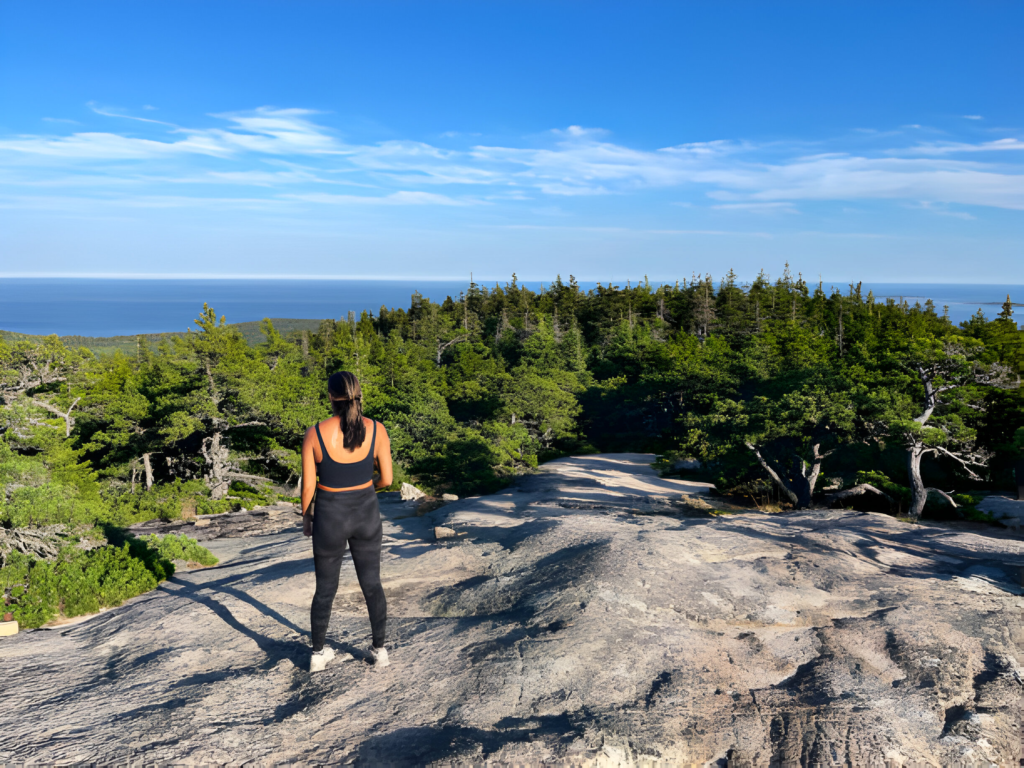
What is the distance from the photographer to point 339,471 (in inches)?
171

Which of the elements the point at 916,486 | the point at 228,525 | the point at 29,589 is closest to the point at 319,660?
the point at 29,589

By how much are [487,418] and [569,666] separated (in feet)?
116

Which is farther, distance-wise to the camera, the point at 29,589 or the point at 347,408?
the point at 29,589

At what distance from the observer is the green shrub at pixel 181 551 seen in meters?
10.7

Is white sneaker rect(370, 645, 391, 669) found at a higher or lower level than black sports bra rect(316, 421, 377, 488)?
lower

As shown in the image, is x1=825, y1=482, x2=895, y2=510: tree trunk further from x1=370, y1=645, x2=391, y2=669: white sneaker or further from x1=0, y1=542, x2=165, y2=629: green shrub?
x1=0, y1=542, x2=165, y2=629: green shrub

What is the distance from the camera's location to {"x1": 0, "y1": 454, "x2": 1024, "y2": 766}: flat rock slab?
382cm

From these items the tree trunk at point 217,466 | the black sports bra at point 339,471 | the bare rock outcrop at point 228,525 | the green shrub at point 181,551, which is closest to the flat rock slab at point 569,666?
the black sports bra at point 339,471

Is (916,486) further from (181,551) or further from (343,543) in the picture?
(181,551)

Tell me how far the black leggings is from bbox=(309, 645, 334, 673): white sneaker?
0.28 feet

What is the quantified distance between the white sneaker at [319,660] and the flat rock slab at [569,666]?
0.49 ft

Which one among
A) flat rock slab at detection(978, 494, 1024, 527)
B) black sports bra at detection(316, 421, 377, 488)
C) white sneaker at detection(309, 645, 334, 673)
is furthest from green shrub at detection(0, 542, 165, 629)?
flat rock slab at detection(978, 494, 1024, 527)

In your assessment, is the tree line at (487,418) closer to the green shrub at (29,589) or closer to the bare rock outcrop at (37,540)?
the bare rock outcrop at (37,540)

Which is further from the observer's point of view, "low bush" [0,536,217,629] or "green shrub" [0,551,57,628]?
"low bush" [0,536,217,629]
